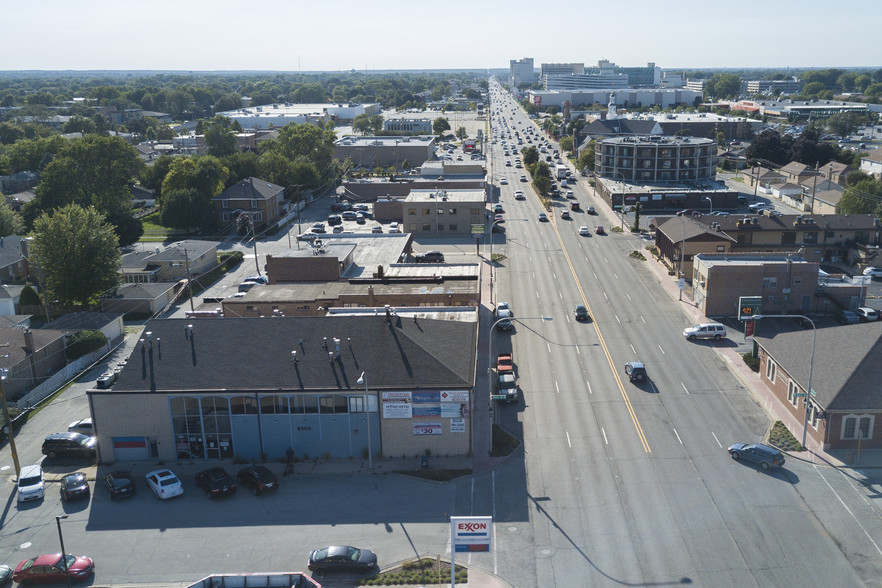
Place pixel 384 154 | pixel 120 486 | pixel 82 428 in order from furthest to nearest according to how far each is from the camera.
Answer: pixel 384 154 → pixel 82 428 → pixel 120 486

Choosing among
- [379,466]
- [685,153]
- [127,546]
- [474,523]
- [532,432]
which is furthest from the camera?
[685,153]

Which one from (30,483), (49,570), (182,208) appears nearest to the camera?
(49,570)

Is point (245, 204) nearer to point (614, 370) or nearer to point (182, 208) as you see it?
point (182, 208)

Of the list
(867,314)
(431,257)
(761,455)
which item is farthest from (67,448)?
(867,314)

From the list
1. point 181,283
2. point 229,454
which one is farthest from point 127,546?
point 181,283

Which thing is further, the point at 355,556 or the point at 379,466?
the point at 379,466

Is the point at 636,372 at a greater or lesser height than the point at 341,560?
greater

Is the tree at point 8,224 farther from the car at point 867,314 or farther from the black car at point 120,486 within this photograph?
the car at point 867,314

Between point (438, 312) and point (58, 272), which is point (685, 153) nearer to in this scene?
point (438, 312)
